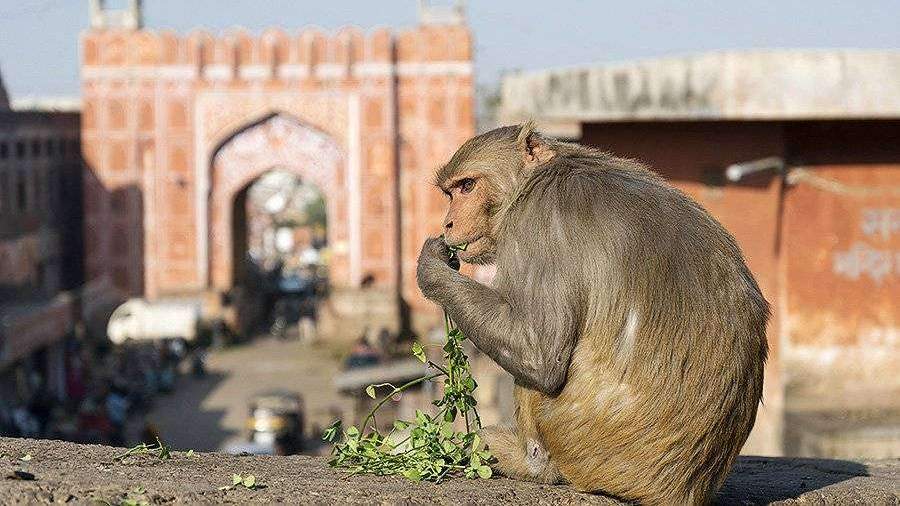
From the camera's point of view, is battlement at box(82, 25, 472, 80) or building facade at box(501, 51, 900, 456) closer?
building facade at box(501, 51, 900, 456)

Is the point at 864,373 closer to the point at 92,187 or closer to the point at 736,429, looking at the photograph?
the point at 736,429

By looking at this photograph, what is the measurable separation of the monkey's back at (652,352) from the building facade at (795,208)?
3.93 metres

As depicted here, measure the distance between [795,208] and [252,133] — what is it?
1657 centimetres

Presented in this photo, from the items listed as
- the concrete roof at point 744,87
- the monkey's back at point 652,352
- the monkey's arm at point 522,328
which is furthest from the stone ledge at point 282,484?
the concrete roof at point 744,87

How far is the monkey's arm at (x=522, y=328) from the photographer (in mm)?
2611

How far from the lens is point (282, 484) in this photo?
2.71 metres

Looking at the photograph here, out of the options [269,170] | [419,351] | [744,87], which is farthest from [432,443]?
[269,170]

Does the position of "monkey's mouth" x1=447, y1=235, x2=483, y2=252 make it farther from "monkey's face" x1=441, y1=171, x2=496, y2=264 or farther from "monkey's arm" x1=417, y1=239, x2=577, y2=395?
"monkey's arm" x1=417, y1=239, x2=577, y2=395

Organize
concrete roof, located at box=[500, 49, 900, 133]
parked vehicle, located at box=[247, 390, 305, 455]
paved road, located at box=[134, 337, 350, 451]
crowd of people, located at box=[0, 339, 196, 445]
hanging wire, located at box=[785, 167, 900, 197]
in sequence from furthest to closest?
paved road, located at box=[134, 337, 350, 451] < parked vehicle, located at box=[247, 390, 305, 455] < crowd of people, located at box=[0, 339, 196, 445] < hanging wire, located at box=[785, 167, 900, 197] < concrete roof, located at box=[500, 49, 900, 133]

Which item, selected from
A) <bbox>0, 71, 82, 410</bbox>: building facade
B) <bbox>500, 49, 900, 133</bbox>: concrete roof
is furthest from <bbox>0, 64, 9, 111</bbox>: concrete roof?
<bbox>500, 49, 900, 133</bbox>: concrete roof

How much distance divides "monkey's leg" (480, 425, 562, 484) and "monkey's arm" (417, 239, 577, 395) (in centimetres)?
17

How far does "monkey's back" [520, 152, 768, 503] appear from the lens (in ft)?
8.49

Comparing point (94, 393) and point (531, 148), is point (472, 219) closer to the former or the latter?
point (531, 148)

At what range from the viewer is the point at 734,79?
646cm
